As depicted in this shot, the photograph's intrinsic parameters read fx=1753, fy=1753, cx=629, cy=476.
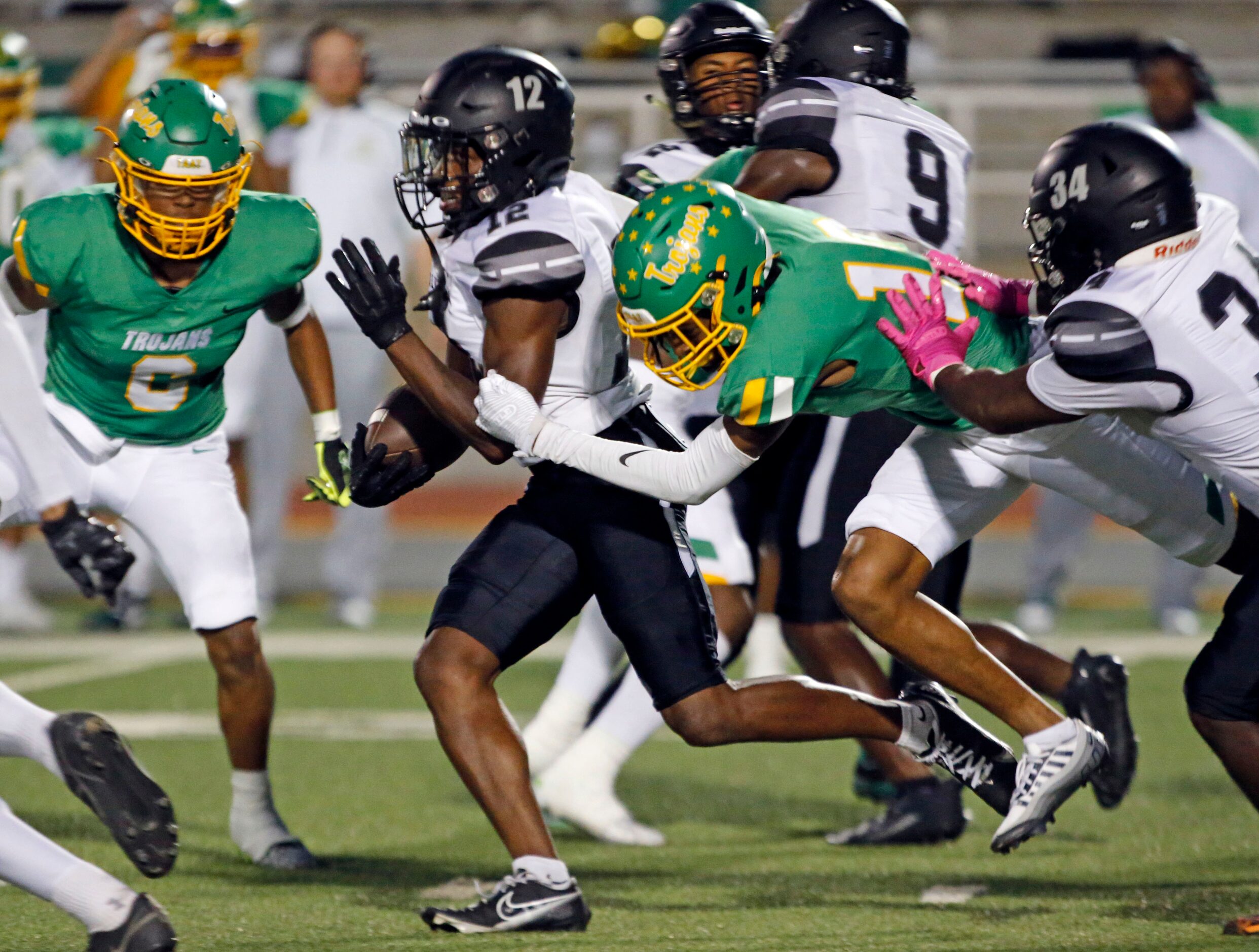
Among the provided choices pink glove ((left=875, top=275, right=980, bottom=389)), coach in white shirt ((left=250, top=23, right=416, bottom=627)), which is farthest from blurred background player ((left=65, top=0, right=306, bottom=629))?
pink glove ((left=875, top=275, right=980, bottom=389))

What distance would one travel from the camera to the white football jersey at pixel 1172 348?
3213mm

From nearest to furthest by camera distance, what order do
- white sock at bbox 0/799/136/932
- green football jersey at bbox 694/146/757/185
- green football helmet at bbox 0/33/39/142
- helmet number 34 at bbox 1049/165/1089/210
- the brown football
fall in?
white sock at bbox 0/799/136/932, helmet number 34 at bbox 1049/165/1089/210, the brown football, green football jersey at bbox 694/146/757/185, green football helmet at bbox 0/33/39/142

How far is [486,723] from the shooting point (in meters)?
3.53

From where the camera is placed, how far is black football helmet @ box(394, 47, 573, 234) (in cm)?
364

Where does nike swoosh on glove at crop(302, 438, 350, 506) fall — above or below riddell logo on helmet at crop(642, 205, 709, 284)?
below

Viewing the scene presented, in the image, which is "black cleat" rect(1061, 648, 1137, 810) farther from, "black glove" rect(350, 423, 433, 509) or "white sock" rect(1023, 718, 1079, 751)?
"black glove" rect(350, 423, 433, 509)

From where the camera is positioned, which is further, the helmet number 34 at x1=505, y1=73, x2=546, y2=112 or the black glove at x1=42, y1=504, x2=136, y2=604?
the helmet number 34 at x1=505, y1=73, x2=546, y2=112

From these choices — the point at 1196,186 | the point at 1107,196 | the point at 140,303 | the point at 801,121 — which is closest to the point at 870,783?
the point at 801,121

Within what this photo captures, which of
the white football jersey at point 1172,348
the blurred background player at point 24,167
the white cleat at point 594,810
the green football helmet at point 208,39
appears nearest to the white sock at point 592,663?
the white cleat at point 594,810

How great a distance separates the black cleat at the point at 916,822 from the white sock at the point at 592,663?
74 centimetres

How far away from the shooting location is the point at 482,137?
3.62 metres

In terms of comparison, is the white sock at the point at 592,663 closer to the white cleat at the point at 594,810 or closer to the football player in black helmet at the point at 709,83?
the white cleat at the point at 594,810

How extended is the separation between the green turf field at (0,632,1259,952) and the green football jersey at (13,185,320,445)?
1084 mm

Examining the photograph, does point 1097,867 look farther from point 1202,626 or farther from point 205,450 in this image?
point 1202,626
